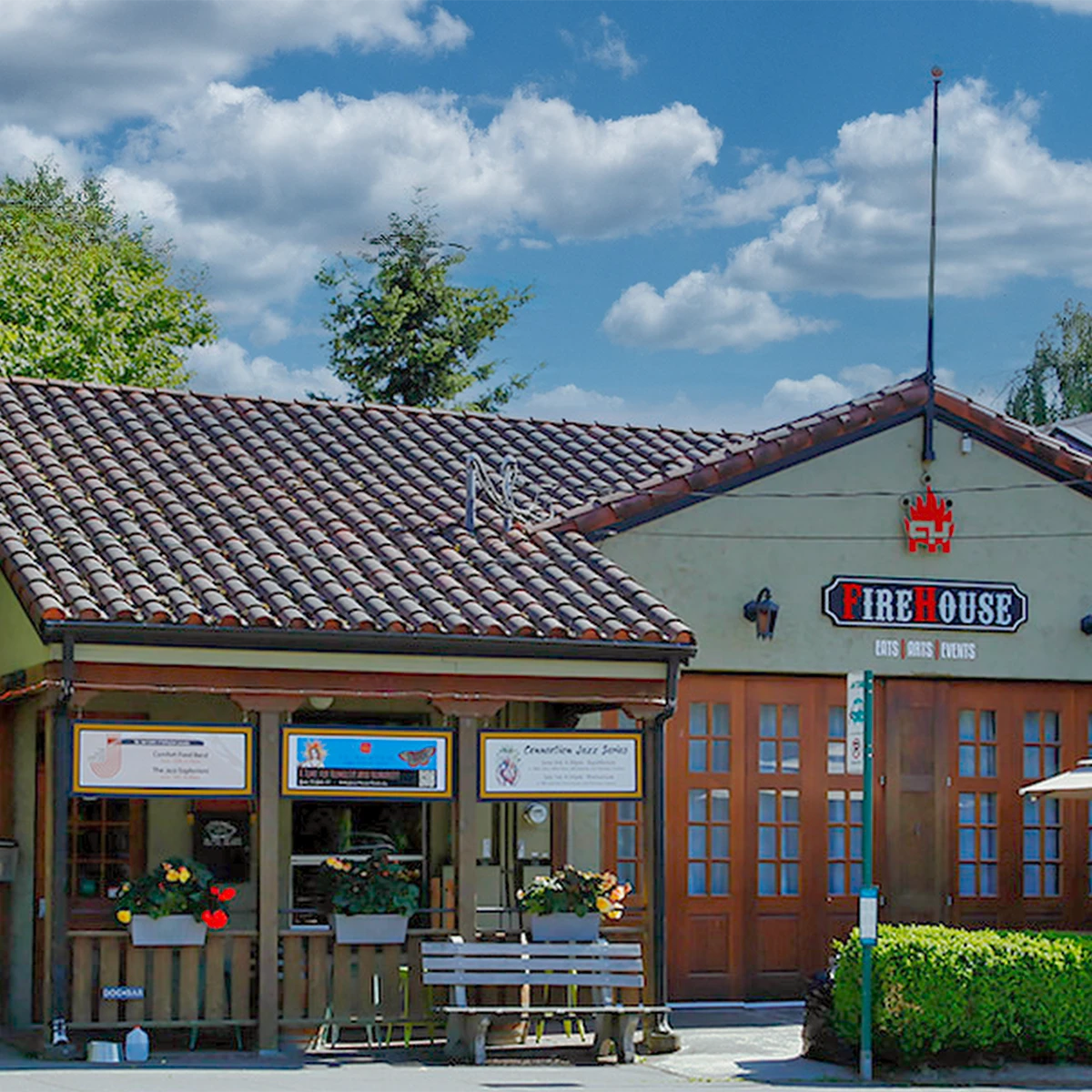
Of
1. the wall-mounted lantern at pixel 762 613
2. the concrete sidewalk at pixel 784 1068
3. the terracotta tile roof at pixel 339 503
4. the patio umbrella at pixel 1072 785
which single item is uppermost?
the terracotta tile roof at pixel 339 503

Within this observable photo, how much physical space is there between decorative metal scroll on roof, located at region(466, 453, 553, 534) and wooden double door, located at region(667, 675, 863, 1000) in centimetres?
203

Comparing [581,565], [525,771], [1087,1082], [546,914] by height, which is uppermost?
[581,565]

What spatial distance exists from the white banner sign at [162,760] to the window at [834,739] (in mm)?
6122

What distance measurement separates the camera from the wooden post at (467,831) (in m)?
15.2

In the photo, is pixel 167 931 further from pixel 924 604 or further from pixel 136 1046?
pixel 924 604

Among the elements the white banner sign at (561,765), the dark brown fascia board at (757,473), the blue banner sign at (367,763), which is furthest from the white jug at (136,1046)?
the dark brown fascia board at (757,473)

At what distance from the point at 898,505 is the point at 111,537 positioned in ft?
23.5

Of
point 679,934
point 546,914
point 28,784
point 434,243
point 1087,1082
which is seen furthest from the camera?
point 434,243


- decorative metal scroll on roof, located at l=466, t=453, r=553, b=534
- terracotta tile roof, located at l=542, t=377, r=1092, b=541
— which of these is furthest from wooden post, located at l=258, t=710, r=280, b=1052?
terracotta tile roof, located at l=542, t=377, r=1092, b=541

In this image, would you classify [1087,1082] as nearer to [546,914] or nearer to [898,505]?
[546,914]

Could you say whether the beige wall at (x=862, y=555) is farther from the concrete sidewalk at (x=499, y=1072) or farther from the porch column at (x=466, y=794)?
the concrete sidewalk at (x=499, y=1072)

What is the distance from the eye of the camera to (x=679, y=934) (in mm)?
18234

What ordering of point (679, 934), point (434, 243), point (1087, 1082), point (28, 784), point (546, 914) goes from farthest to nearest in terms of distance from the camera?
point (434, 243) < point (679, 934) < point (28, 784) < point (546, 914) < point (1087, 1082)

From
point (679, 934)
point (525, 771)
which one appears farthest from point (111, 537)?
point (679, 934)
